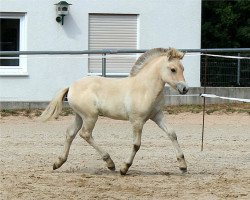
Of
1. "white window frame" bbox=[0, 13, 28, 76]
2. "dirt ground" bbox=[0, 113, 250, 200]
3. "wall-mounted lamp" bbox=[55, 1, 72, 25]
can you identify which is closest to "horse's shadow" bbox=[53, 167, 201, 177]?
"dirt ground" bbox=[0, 113, 250, 200]

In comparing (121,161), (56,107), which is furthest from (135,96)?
(121,161)

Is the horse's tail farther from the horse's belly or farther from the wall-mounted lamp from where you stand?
the wall-mounted lamp

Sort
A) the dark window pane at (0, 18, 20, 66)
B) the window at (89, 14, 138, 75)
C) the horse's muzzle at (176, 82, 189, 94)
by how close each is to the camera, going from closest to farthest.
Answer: the horse's muzzle at (176, 82, 189, 94)
the dark window pane at (0, 18, 20, 66)
the window at (89, 14, 138, 75)

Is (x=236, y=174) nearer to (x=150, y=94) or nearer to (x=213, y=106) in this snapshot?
(x=150, y=94)

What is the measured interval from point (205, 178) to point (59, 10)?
11.7 metres

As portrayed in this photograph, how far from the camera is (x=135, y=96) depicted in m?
10.5

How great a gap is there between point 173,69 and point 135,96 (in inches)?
22.3

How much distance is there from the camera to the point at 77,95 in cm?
1075

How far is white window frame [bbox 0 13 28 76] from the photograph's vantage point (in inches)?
800

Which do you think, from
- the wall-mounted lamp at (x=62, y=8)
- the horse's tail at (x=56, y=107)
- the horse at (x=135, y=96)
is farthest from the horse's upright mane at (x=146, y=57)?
the wall-mounted lamp at (x=62, y=8)

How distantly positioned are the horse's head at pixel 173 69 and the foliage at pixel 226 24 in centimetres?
2038

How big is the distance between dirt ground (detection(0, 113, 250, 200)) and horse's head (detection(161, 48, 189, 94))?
1.15m

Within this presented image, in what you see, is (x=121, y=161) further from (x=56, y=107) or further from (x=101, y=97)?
(x=101, y=97)

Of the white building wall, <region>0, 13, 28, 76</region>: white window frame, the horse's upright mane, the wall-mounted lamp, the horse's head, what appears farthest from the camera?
the wall-mounted lamp
